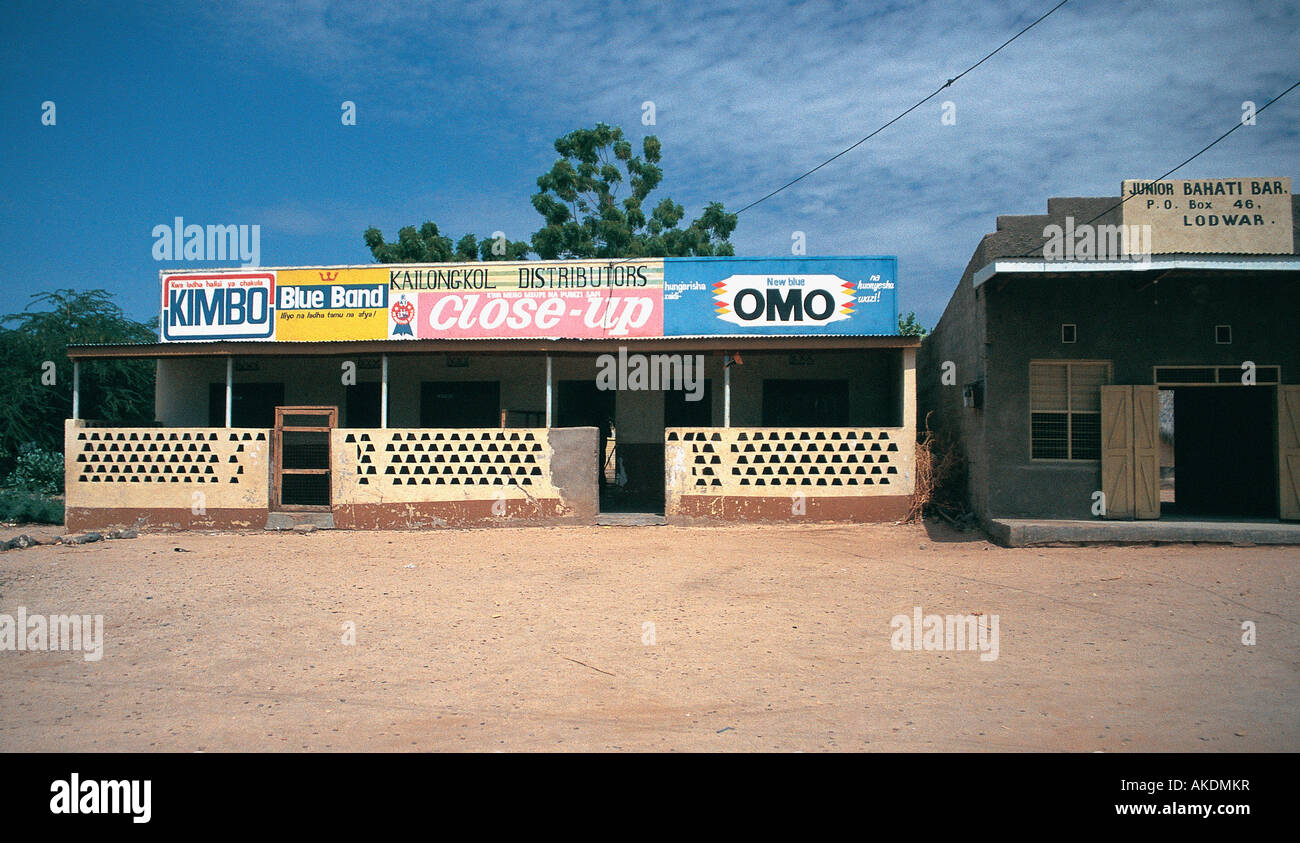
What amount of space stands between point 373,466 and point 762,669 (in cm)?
917

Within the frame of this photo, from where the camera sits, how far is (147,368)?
1947 cm

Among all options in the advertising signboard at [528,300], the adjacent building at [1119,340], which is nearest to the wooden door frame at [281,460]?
the advertising signboard at [528,300]

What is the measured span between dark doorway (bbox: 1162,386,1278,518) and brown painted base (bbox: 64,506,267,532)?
48.4 feet

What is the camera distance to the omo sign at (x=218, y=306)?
15.7 metres

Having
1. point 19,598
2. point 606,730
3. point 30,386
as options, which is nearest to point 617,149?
point 30,386

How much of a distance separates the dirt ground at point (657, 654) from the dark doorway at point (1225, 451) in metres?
2.93

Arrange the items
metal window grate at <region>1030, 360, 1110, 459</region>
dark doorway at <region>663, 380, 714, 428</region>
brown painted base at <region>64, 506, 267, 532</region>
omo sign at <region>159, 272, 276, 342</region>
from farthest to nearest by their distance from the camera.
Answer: dark doorway at <region>663, 380, 714, 428</region> → omo sign at <region>159, 272, 276, 342</region> → brown painted base at <region>64, 506, 267, 532</region> → metal window grate at <region>1030, 360, 1110, 459</region>

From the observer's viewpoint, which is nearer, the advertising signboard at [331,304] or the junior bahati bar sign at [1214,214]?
the junior bahati bar sign at [1214,214]

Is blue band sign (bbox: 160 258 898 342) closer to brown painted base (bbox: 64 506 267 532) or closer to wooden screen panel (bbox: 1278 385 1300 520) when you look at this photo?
brown painted base (bbox: 64 506 267 532)

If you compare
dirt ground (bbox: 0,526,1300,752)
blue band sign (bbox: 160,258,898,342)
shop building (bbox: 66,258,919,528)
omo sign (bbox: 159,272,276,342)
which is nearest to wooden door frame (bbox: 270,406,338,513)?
shop building (bbox: 66,258,919,528)

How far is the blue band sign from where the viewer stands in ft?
48.2

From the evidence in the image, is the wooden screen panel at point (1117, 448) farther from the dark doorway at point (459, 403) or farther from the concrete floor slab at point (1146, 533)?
the dark doorway at point (459, 403)

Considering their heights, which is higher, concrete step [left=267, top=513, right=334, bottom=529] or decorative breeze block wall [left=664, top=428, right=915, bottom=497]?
decorative breeze block wall [left=664, top=428, right=915, bottom=497]
